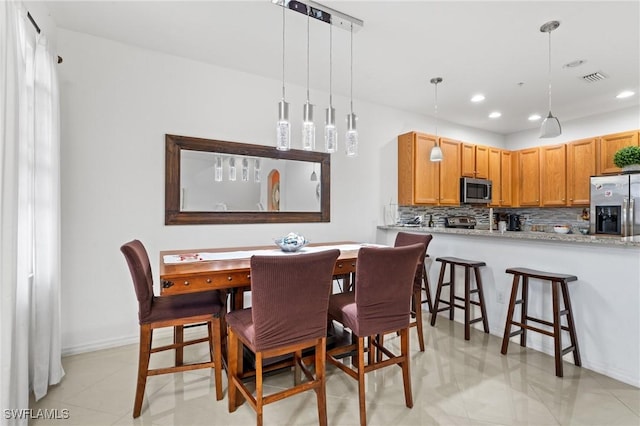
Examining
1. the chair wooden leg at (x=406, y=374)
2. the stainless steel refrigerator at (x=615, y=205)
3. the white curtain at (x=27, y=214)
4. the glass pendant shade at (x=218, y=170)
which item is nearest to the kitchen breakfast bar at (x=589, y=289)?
the chair wooden leg at (x=406, y=374)

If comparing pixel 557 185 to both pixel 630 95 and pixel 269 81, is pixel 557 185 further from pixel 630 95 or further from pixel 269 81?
pixel 269 81

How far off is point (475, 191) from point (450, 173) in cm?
60

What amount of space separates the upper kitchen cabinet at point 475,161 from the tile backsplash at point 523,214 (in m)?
0.62

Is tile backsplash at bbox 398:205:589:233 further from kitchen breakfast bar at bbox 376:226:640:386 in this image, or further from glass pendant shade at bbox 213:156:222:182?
glass pendant shade at bbox 213:156:222:182

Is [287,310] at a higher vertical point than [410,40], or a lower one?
lower

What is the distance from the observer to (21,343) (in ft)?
5.49

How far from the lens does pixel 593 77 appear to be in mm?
3402

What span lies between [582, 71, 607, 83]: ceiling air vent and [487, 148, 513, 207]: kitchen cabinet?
1781 millimetres

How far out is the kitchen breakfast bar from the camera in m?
2.23

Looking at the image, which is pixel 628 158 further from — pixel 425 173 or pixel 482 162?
pixel 425 173

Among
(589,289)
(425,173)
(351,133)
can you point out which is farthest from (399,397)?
(425,173)

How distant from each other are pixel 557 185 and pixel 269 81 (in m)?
4.65

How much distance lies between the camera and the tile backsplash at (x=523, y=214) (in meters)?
4.80

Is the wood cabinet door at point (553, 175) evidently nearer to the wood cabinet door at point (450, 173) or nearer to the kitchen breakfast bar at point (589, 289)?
the wood cabinet door at point (450, 173)
